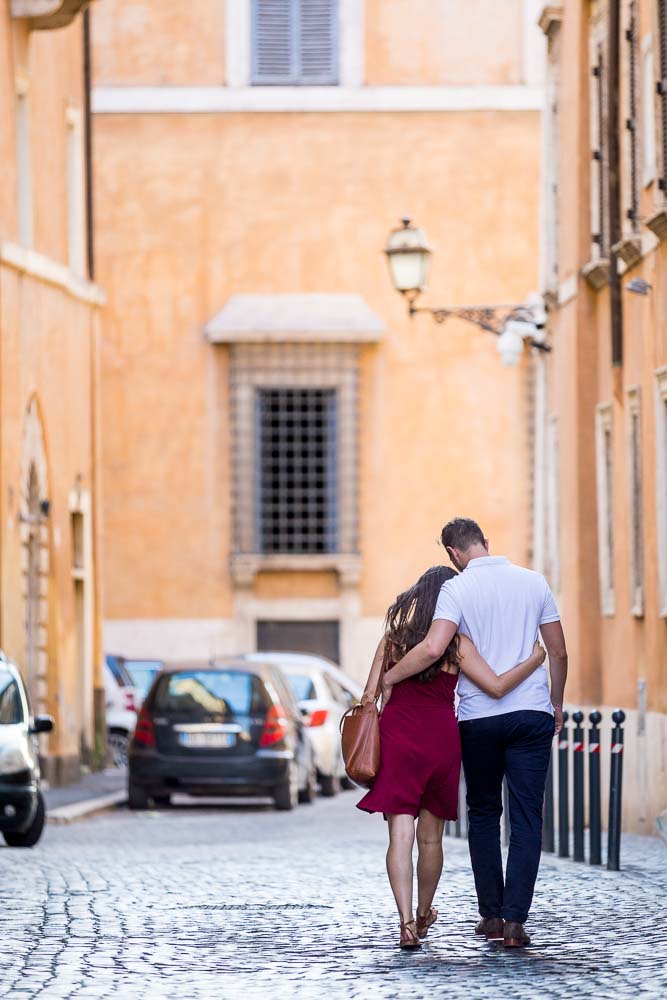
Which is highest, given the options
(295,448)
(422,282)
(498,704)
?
(422,282)

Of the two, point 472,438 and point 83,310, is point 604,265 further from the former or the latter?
point 472,438

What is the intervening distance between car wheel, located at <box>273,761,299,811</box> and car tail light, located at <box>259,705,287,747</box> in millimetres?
383

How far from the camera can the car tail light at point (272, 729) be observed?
25.2 metres

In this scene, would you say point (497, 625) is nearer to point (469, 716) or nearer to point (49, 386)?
point (469, 716)

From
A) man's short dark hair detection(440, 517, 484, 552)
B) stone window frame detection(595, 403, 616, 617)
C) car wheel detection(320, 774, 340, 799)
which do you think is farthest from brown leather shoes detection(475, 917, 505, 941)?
car wheel detection(320, 774, 340, 799)

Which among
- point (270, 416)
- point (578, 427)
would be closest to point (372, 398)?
point (270, 416)

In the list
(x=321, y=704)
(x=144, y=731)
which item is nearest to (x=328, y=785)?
(x=321, y=704)

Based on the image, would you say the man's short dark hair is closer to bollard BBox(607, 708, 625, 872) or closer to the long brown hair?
the long brown hair

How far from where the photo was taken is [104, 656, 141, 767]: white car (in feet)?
113

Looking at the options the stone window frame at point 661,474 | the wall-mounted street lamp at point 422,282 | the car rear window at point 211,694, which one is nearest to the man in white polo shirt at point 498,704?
the stone window frame at point 661,474

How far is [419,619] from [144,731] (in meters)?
15.0

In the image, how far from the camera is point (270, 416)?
40344mm

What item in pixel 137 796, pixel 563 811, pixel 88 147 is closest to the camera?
pixel 563 811

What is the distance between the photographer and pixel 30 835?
19.3 meters
